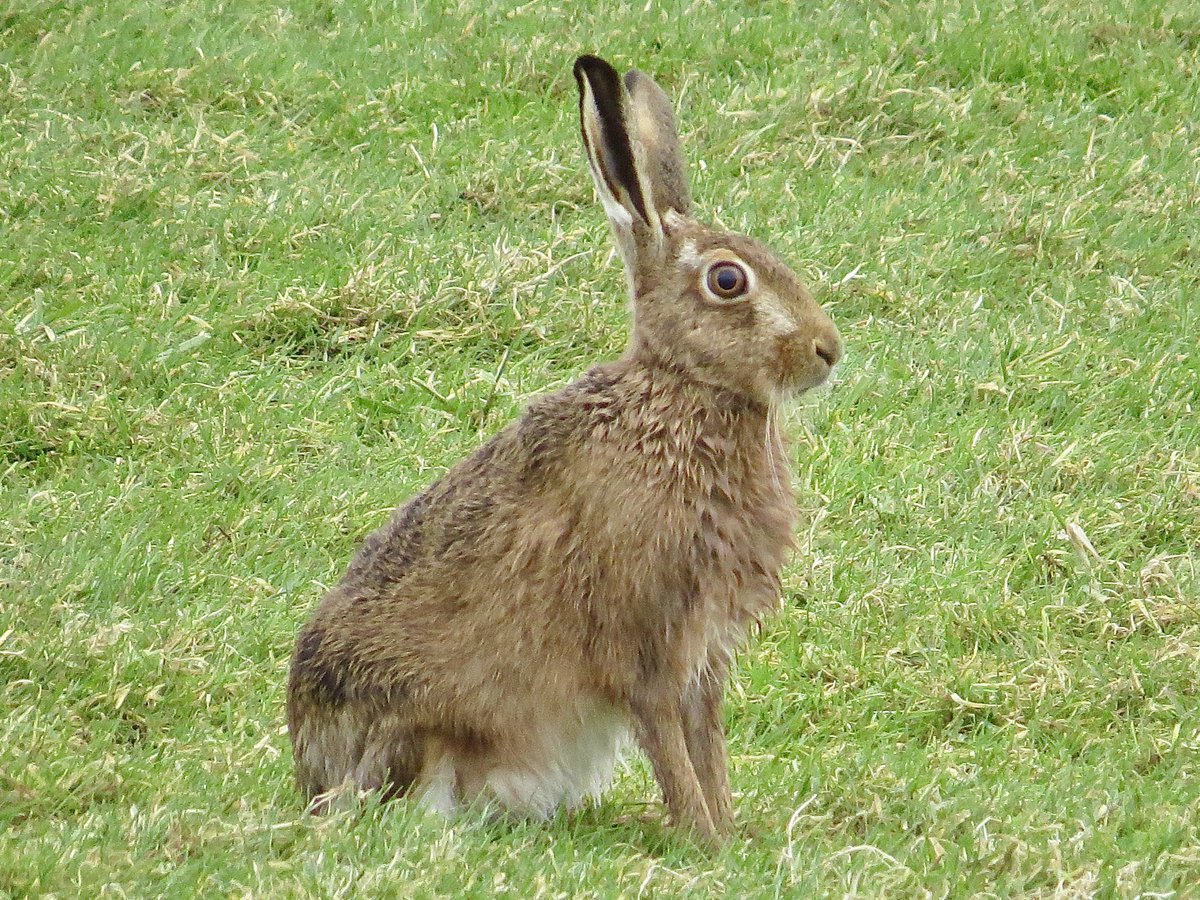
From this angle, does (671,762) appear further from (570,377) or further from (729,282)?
(570,377)

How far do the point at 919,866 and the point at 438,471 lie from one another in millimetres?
3132

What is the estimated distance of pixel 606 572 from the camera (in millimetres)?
4898

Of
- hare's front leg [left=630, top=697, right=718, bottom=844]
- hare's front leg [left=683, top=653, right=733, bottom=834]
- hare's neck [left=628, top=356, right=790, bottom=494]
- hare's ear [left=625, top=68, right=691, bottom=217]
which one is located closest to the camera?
hare's front leg [left=630, top=697, right=718, bottom=844]

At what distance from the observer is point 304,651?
525 cm

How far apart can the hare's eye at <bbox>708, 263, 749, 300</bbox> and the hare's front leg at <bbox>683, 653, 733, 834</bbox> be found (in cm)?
92

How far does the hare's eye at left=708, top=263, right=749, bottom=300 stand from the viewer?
5.03 meters

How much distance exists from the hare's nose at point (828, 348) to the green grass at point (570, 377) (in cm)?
75

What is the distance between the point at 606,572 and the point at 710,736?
611mm

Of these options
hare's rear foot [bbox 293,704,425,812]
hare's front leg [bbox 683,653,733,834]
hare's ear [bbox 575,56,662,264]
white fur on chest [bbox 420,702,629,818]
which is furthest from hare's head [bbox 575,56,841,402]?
hare's rear foot [bbox 293,704,425,812]

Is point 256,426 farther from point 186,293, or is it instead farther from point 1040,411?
point 1040,411

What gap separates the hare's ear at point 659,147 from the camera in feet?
17.5

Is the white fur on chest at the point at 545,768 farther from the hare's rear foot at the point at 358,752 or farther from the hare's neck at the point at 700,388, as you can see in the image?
the hare's neck at the point at 700,388

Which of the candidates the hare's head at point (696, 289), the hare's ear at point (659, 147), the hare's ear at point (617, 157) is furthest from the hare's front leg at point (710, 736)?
the hare's ear at point (659, 147)

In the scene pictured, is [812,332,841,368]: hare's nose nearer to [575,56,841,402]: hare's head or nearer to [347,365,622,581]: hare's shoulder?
[575,56,841,402]: hare's head
